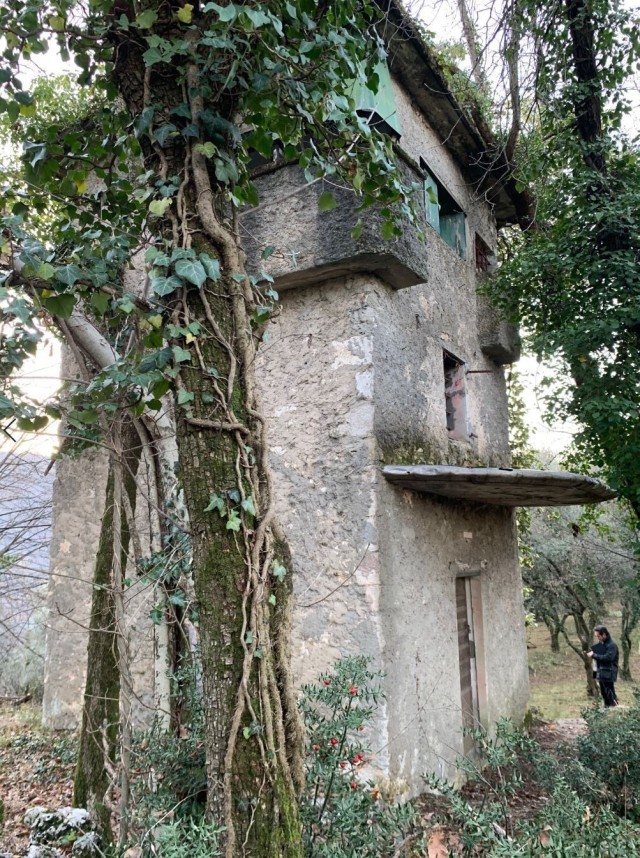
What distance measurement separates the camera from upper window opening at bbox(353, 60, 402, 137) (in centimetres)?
502

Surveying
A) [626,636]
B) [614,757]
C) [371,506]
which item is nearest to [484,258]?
[371,506]

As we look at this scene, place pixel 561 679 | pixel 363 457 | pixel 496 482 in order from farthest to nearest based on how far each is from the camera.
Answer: pixel 561 679 < pixel 363 457 < pixel 496 482

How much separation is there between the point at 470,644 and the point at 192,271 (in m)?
5.22

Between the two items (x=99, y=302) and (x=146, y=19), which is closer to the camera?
(x=146, y=19)

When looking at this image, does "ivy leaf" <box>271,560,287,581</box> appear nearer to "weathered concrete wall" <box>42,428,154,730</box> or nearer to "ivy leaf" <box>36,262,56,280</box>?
"ivy leaf" <box>36,262,56,280</box>

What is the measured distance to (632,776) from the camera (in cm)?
430

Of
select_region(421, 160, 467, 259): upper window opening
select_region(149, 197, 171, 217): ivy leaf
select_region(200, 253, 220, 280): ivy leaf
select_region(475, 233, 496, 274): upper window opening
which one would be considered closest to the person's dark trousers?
select_region(475, 233, 496, 274): upper window opening

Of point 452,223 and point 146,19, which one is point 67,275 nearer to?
point 146,19

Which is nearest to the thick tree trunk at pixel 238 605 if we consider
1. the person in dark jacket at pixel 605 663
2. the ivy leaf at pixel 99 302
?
the ivy leaf at pixel 99 302

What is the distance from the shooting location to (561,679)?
1620 cm

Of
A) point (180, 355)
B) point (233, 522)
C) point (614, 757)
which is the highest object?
point (180, 355)

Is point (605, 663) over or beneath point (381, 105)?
beneath

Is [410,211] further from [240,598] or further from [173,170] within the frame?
[240,598]

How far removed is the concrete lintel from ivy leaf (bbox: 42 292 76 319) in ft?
8.88
